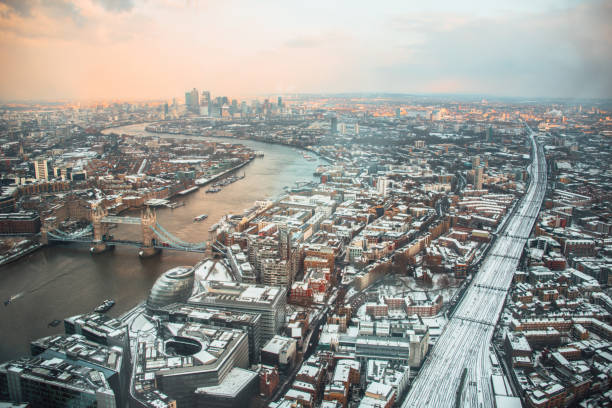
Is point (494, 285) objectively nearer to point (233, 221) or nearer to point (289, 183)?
point (233, 221)

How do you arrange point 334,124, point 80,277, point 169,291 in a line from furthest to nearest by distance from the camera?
point 334,124 < point 80,277 < point 169,291

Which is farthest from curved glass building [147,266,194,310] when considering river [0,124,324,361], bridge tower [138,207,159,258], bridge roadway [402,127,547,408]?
bridge roadway [402,127,547,408]

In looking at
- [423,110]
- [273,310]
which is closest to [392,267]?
[273,310]

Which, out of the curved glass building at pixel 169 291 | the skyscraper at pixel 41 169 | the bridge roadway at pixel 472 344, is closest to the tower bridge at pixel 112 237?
the curved glass building at pixel 169 291

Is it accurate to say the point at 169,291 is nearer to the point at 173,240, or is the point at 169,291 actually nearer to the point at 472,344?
the point at 173,240

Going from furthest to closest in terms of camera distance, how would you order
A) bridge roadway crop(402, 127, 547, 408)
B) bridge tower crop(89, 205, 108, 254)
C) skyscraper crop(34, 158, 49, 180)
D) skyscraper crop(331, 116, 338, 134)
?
1. skyscraper crop(331, 116, 338, 134)
2. skyscraper crop(34, 158, 49, 180)
3. bridge tower crop(89, 205, 108, 254)
4. bridge roadway crop(402, 127, 547, 408)

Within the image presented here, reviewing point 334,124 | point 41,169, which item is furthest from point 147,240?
point 334,124

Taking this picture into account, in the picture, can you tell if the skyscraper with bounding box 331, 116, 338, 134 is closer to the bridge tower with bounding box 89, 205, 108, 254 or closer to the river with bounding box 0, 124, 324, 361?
the river with bounding box 0, 124, 324, 361
